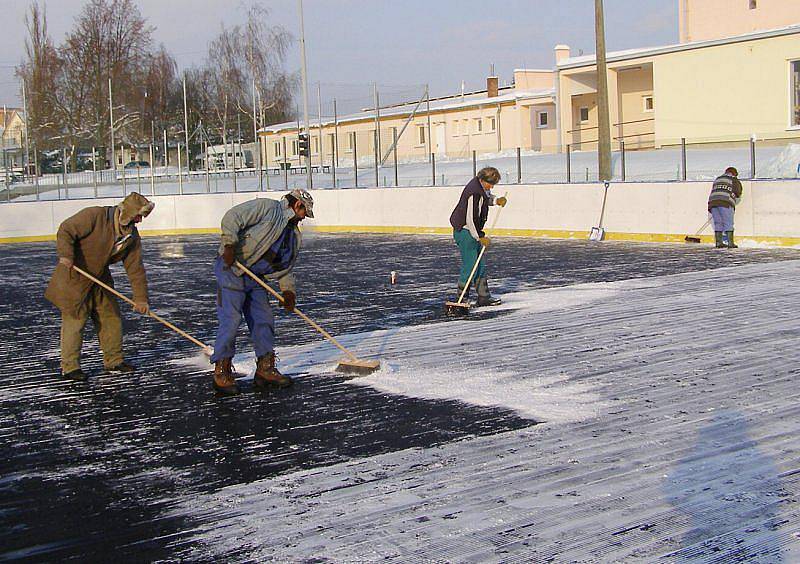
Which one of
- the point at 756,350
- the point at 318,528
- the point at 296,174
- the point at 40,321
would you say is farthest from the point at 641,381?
the point at 296,174

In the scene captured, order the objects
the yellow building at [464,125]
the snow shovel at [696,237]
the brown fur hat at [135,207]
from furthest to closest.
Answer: the yellow building at [464,125]
the snow shovel at [696,237]
the brown fur hat at [135,207]

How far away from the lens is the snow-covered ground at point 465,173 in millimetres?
23781

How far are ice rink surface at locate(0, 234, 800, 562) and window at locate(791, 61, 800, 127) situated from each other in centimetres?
2110

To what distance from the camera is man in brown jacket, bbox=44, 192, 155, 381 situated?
8.11 m

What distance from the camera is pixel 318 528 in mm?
4688

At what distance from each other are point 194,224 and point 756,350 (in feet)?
81.6

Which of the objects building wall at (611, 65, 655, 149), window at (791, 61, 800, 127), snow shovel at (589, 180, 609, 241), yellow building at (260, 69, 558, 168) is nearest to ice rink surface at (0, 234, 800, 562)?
snow shovel at (589, 180, 609, 241)

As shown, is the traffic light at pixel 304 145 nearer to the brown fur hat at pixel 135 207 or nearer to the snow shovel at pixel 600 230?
the snow shovel at pixel 600 230

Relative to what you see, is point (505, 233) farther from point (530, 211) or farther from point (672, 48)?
point (672, 48)

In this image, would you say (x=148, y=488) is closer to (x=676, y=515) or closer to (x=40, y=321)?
(x=676, y=515)

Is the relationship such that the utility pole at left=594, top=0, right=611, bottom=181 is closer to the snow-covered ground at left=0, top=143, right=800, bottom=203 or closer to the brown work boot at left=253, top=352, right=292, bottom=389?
the snow-covered ground at left=0, top=143, right=800, bottom=203

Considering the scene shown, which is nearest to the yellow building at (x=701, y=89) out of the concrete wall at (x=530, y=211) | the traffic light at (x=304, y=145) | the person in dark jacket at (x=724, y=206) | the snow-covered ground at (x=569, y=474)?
the concrete wall at (x=530, y=211)

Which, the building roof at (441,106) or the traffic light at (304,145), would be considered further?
the building roof at (441,106)

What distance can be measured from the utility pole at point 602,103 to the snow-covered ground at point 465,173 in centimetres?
61
